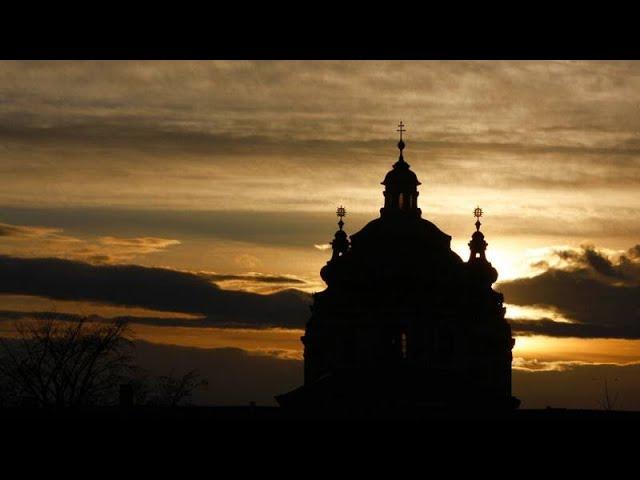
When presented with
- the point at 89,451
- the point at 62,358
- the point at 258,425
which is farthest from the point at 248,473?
the point at 62,358

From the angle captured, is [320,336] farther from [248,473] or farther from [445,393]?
[248,473]

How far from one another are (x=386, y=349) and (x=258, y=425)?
97417 millimetres

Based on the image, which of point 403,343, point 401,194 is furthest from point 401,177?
point 403,343

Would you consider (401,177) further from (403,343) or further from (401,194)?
(403,343)

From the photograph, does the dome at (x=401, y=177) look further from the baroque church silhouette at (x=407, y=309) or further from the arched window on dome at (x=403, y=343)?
the arched window on dome at (x=403, y=343)

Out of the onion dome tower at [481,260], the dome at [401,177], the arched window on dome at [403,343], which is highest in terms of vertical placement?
the dome at [401,177]

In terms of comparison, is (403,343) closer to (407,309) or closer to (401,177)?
(407,309)

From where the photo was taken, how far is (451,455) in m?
5.87

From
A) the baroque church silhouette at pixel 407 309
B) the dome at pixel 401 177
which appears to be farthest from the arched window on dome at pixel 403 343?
the dome at pixel 401 177

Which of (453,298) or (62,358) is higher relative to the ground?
(453,298)

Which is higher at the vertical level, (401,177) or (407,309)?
(401,177)

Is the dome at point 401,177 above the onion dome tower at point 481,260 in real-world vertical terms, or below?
above

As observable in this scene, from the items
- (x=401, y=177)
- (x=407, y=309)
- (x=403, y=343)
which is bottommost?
(x=403, y=343)

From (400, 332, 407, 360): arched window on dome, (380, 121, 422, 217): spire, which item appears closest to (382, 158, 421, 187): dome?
(380, 121, 422, 217): spire
